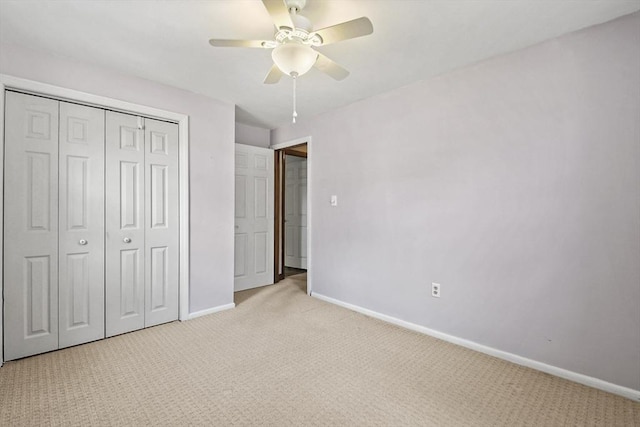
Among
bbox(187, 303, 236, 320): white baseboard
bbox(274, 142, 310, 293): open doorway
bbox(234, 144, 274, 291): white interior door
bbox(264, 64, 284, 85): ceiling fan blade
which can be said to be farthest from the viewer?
bbox(274, 142, 310, 293): open doorway

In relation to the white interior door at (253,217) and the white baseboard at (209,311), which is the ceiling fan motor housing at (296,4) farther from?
the white baseboard at (209,311)

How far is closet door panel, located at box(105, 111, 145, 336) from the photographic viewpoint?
2701mm

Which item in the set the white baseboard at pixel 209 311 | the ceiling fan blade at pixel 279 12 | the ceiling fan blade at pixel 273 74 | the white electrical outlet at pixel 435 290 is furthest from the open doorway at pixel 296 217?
the ceiling fan blade at pixel 279 12

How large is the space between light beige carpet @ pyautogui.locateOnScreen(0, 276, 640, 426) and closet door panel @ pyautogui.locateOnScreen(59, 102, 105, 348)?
9.2 inches

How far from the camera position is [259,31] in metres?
2.06

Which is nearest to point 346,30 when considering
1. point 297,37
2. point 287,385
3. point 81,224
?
point 297,37

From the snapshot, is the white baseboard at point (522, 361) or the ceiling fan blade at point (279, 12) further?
the white baseboard at point (522, 361)

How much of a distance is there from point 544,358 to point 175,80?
12.4ft

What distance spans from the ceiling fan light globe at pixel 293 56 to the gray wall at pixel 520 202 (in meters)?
1.52

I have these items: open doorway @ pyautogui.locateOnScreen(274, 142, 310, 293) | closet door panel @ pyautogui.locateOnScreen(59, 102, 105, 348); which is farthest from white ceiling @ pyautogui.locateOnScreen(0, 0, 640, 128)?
open doorway @ pyautogui.locateOnScreen(274, 142, 310, 293)

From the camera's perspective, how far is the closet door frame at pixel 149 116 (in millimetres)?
2211

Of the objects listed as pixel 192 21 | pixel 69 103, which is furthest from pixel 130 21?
pixel 69 103

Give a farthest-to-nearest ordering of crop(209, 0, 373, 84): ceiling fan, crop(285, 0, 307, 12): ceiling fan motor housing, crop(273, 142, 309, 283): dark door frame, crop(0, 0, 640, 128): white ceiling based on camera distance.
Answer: crop(273, 142, 309, 283): dark door frame, crop(0, 0, 640, 128): white ceiling, crop(285, 0, 307, 12): ceiling fan motor housing, crop(209, 0, 373, 84): ceiling fan

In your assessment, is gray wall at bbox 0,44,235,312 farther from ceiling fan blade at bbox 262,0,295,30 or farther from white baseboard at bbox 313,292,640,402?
ceiling fan blade at bbox 262,0,295,30
